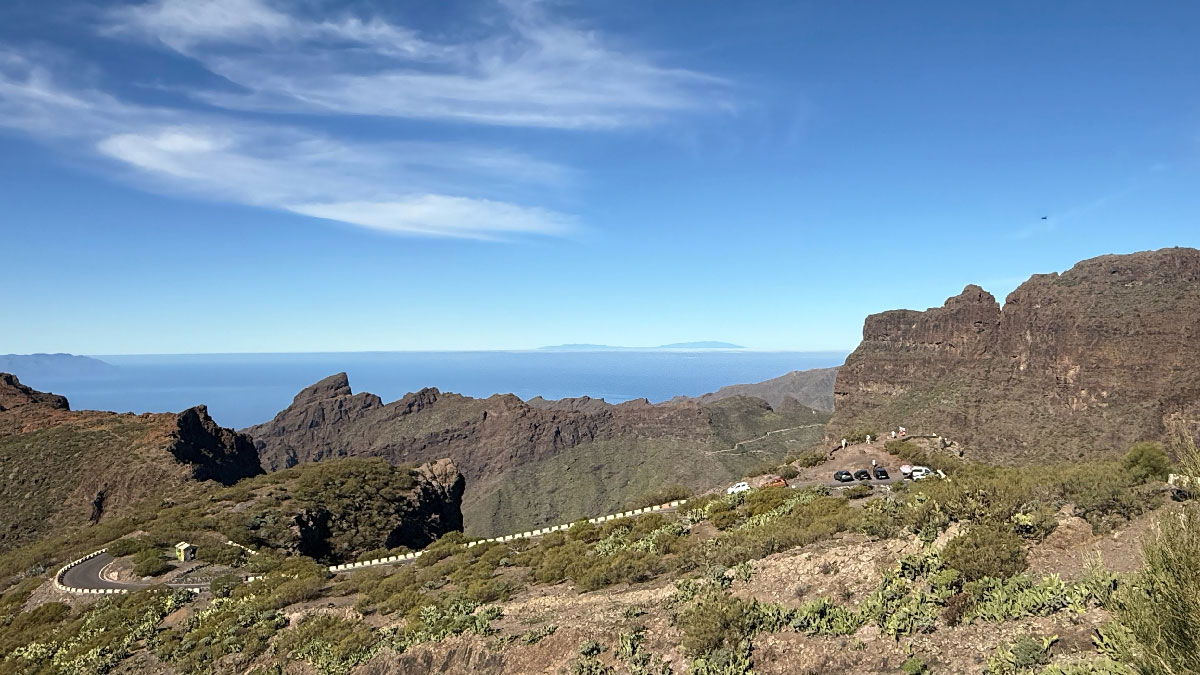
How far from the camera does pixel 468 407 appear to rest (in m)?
184

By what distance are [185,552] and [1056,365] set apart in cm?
13033

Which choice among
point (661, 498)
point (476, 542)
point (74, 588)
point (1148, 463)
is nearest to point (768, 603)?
point (1148, 463)

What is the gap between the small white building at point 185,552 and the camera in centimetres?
3591

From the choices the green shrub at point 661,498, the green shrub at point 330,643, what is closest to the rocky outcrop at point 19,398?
the green shrub at point 661,498

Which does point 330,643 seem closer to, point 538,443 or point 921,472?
point 921,472

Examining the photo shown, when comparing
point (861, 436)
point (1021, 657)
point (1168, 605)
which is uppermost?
point (1168, 605)

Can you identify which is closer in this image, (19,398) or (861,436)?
(861,436)

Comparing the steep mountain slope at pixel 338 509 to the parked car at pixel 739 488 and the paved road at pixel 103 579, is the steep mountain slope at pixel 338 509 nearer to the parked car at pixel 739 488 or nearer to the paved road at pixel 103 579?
the paved road at pixel 103 579

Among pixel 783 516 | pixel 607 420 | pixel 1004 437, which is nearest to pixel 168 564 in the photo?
pixel 783 516

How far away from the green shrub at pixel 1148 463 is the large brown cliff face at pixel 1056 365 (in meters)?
75.6

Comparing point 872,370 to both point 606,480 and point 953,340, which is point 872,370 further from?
point 606,480

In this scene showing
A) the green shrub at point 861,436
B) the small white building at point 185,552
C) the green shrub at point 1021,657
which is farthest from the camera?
the green shrub at point 861,436

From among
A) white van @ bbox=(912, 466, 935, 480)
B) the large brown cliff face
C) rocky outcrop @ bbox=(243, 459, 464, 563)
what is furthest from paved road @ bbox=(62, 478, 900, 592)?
the large brown cliff face

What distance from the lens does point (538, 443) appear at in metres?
164
